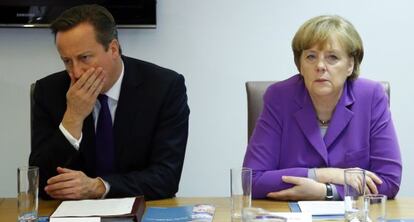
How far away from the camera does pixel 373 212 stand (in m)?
1.55

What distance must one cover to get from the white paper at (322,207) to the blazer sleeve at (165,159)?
0.50 m

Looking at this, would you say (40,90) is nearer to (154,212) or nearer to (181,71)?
(154,212)

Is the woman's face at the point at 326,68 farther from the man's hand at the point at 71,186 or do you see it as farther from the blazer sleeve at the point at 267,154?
the man's hand at the point at 71,186

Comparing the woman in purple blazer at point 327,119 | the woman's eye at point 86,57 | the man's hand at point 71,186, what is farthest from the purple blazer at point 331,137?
the woman's eye at point 86,57

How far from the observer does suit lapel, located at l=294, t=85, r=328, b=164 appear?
214 centimetres

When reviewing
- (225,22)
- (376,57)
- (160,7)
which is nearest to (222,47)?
(225,22)

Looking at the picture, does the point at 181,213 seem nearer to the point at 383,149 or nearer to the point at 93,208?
the point at 93,208

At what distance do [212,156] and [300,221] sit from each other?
1718mm

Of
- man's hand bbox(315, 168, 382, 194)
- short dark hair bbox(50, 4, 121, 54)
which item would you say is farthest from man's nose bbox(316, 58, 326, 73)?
short dark hair bbox(50, 4, 121, 54)

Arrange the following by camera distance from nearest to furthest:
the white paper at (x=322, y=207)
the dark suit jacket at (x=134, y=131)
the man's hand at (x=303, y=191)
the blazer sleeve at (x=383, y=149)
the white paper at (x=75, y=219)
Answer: the white paper at (x=75, y=219)
the white paper at (x=322, y=207)
the man's hand at (x=303, y=191)
the blazer sleeve at (x=383, y=149)
the dark suit jacket at (x=134, y=131)

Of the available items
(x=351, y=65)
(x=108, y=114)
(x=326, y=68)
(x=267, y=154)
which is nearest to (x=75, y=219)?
(x=108, y=114)

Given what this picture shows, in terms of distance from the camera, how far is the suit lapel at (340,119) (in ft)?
7.06

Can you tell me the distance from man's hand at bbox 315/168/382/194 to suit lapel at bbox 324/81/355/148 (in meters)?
0.17

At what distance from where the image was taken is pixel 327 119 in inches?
87.9
